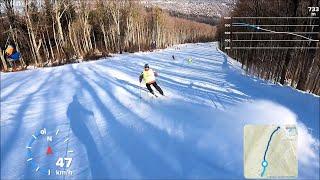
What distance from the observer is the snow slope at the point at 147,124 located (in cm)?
652

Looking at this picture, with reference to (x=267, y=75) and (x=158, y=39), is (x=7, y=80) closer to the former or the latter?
(x=267, y=75)

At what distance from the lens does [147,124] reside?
29.8 feet

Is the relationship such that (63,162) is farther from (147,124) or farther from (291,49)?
(291,49)
